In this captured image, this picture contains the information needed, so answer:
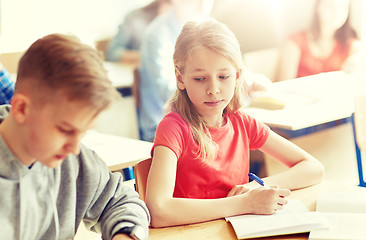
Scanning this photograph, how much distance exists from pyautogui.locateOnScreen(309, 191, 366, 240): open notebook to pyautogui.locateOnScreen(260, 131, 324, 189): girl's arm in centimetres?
15

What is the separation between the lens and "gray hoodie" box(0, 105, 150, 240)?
1.00m

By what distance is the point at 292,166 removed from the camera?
1.69m

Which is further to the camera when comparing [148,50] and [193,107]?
[148,50]

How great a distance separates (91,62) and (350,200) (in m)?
0.83

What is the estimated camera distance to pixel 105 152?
7.89 ft

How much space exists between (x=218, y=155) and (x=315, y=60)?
307 cm

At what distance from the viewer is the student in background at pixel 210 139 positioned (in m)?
1.43

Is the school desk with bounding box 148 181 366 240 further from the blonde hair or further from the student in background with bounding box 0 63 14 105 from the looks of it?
the student in background with bounding box 0 63 14 105

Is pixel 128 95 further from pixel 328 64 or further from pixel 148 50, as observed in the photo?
pixel 328 64

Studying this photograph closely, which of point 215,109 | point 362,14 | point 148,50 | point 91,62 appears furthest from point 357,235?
point 362,14

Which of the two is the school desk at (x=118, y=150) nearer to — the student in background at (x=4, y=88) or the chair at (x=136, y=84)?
the student in background at (x=4, y=88)

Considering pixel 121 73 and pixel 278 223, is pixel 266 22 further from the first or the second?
pixel 278 223

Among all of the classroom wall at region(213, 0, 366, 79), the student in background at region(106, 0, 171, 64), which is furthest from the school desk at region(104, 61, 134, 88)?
the classroom wall at region(213, 0, 366, 79)

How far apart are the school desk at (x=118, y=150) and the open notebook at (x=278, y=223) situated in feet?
3.26
